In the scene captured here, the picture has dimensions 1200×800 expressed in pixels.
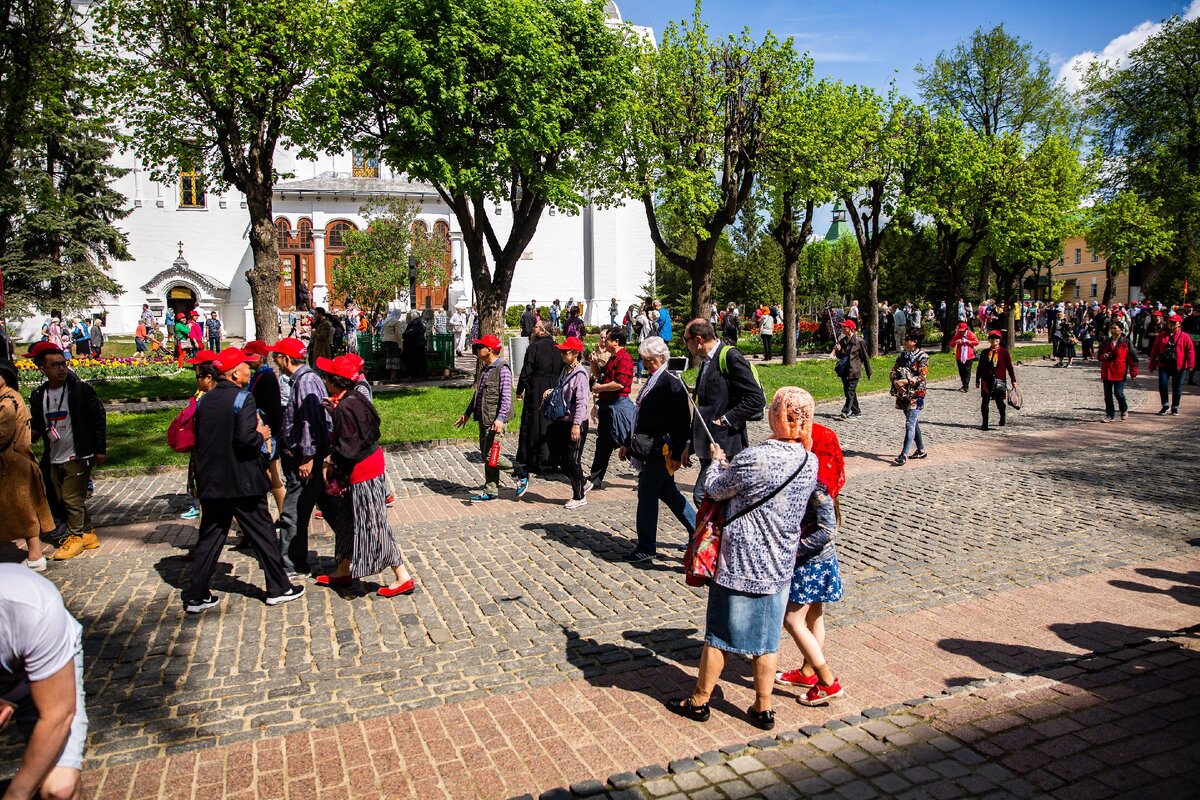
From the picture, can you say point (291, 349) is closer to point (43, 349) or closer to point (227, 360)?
point (227, 360)

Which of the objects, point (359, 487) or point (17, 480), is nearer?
point (359, 487)

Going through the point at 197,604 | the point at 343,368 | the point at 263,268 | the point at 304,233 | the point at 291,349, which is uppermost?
the point at 304,233

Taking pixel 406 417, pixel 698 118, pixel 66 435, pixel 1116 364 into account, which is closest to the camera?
pixel 66 435

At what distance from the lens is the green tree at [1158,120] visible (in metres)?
38.7

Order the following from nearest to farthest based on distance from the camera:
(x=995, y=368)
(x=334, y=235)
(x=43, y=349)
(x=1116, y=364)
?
(x=43, y=349), (x=995, y=368), (x=1116, y=364), (x=334, y=235)

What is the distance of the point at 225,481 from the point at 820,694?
439cm

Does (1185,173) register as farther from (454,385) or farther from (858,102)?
(454,385)

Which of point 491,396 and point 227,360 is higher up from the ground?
point 227,360

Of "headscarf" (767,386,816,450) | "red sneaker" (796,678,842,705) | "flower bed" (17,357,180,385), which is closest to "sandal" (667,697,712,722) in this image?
"red sneaker" (796,678,842,705)

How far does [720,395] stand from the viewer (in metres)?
6.80

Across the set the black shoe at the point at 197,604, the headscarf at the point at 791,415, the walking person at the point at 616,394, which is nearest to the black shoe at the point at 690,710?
the headscarf at the point at 791,415

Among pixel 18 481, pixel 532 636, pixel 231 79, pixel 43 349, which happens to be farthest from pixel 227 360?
pixel 231 79

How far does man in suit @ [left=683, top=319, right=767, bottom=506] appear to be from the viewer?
21.8 feet

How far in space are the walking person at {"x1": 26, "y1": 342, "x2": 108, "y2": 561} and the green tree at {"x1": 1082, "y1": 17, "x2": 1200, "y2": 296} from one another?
42106 mm
